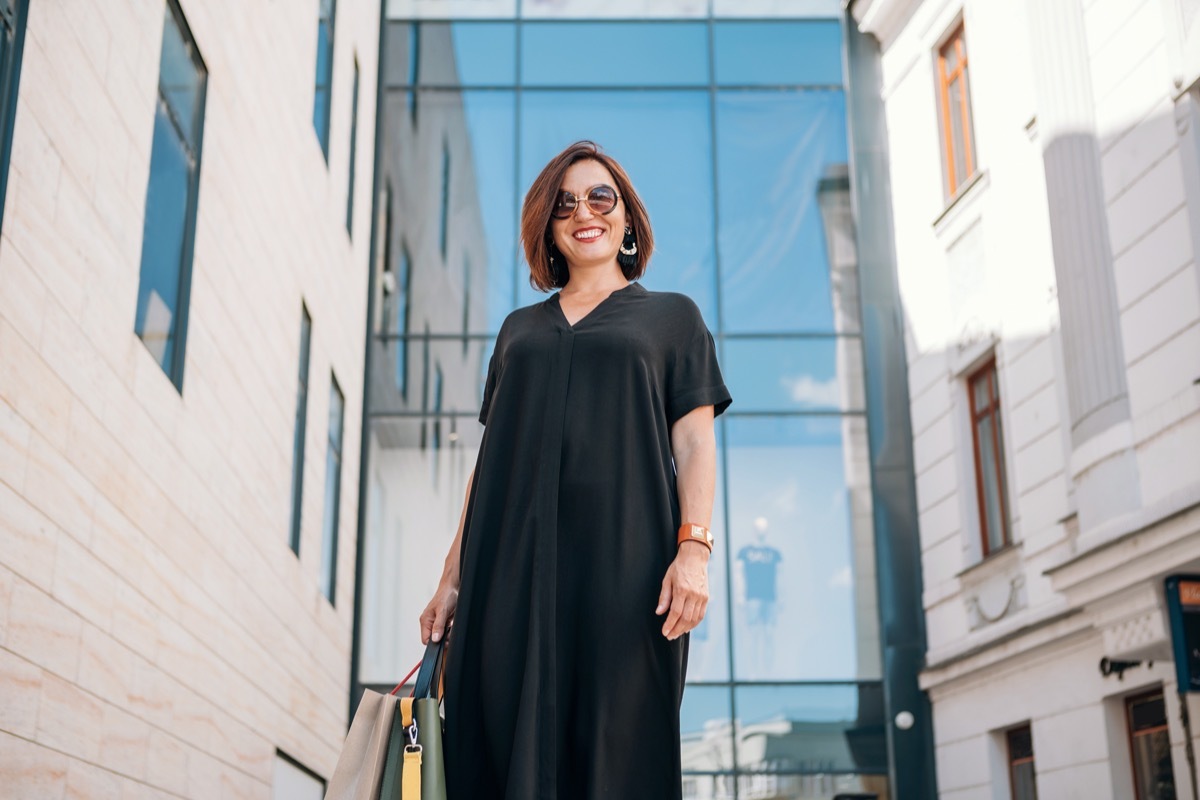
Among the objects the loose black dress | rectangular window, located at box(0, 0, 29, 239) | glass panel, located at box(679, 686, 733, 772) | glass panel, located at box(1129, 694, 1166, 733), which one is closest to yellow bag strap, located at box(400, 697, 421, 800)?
the loose black dress

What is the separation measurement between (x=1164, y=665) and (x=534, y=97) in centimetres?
963

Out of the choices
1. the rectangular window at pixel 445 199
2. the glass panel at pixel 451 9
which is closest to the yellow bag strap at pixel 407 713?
the rectangular window at pixel 445 199

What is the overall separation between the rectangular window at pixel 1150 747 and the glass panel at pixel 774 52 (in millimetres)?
8515

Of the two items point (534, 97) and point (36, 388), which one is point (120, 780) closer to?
point (36, 388)

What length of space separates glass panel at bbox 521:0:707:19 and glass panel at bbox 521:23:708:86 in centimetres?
15

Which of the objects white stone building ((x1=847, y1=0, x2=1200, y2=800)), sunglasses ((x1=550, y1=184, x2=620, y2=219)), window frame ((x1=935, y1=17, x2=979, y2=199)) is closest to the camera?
sunglasses ((x1=550, y1=184, x2=620, y2=219))

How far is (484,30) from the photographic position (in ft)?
53.7

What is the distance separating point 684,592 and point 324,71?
11242 millimetres

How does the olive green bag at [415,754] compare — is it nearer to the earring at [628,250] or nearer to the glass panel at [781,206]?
the earring at [628,250]

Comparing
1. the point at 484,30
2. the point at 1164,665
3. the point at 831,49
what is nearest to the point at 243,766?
the point at 1164,665

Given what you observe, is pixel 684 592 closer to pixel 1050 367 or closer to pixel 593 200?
pixel 593 200

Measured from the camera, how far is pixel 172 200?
802 centimetres

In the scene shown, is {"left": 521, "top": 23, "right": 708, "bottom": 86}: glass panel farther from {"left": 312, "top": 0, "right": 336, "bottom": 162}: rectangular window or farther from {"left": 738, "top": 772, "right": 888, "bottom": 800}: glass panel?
{"left": 738, "top": 772, "right": 888, "bottom": 800}: glass panel

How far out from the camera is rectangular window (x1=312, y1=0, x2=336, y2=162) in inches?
497
